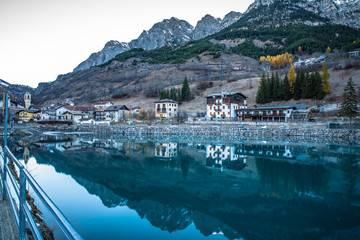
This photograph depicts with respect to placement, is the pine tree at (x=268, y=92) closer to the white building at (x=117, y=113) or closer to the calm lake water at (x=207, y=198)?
the white building at (x=117, y=113)

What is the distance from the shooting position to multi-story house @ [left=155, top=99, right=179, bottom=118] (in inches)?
2709

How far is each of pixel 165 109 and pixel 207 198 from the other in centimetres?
5823

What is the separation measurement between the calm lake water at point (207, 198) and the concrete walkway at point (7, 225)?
3283mm

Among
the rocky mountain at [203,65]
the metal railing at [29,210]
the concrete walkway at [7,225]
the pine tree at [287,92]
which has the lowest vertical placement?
the concrete walkway at [7,225]

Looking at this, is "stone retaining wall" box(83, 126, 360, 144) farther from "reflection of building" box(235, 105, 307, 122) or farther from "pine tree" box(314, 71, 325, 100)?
"pine tree" box(314, 71, 325, 100)

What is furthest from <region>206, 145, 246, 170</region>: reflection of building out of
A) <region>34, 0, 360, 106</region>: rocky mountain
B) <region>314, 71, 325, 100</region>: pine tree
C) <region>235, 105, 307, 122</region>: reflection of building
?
<region>34, 0, 360, 106</region>: rocky mountain

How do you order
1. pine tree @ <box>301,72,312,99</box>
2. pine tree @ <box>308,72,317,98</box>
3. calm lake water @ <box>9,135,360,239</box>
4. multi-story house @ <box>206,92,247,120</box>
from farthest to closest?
1. pine tree @ <box>301,72,312,99</box>
2. pine tree @ <box>308,72,317,98</box>
3. multi-story house @ <box>206,92,247,120</box>
4. calm lake water @ <box>9,135,360,239</box>

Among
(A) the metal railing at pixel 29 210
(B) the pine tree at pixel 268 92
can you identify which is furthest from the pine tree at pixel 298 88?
(A) the metal railing at pixel 29 210

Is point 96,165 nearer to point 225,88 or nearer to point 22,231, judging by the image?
point 22,231

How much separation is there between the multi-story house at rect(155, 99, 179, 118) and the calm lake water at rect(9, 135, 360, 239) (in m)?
47.7

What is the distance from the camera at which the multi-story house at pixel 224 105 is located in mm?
58938

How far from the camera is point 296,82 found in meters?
63.2

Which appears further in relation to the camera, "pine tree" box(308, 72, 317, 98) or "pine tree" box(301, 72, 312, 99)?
"pine tree" box(301, 72, 312, 99)

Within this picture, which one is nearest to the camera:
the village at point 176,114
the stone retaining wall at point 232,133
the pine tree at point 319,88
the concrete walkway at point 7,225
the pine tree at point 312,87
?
the concrete walkway at point 7,225
